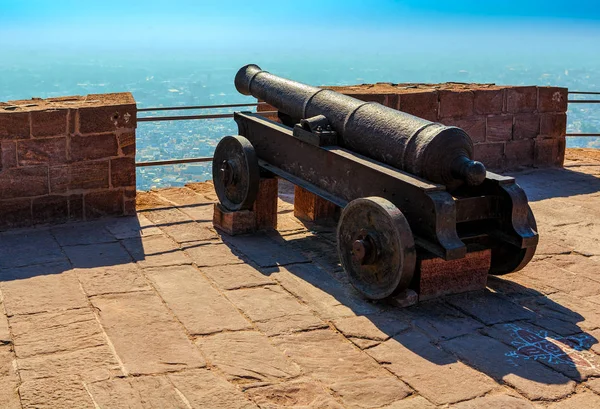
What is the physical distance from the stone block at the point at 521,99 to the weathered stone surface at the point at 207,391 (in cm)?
677

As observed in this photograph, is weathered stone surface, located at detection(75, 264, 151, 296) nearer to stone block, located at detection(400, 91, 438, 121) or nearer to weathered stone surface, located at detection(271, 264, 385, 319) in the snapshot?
weathered stone surface, located at detection(271, 264, 385, 319)

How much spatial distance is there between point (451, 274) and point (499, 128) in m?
4.99

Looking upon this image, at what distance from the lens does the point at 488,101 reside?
9.63 metres

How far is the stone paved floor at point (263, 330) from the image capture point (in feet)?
13.1

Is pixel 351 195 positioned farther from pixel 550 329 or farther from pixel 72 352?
pixel 72 352

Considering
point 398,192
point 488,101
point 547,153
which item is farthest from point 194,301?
point 547,153

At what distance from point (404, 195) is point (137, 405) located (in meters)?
2.25

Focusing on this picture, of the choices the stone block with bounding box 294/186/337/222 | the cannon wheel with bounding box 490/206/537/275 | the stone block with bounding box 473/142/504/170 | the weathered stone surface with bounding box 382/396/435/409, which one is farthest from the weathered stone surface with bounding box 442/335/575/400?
the stone block with bounding box 473/142/504/170

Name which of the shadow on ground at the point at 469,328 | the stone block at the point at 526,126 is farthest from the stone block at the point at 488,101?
the shadow on ground at the point at 469,328

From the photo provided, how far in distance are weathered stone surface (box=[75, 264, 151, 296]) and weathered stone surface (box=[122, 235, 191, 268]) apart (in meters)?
0.18

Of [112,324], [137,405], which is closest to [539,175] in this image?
[112,324]

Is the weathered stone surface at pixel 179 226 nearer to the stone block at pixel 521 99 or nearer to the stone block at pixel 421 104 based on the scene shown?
the stone block at pixel 421 104

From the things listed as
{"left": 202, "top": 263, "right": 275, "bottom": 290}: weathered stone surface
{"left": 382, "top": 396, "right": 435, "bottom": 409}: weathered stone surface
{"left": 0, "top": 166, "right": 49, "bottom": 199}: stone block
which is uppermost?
{"left": 0, "top": 166, "right": 49, "bottom": 199}: stone block

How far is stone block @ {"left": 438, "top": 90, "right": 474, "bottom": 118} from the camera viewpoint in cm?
923
